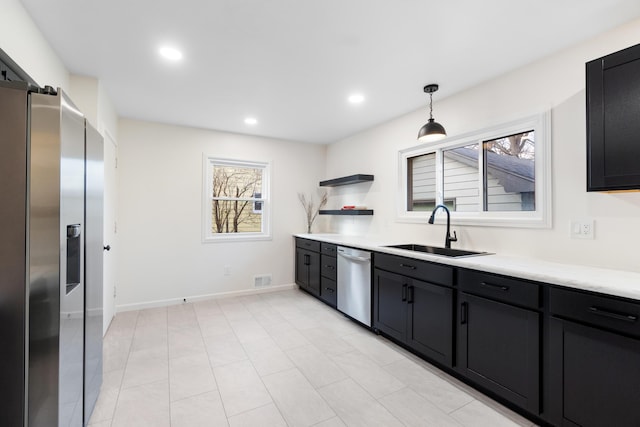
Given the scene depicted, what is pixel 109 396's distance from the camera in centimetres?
202

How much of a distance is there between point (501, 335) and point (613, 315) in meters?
0.62

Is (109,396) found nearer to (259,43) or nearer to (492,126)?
(259,43)

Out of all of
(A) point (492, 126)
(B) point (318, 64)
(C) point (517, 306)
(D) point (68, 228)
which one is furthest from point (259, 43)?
(C) point (517, 306)

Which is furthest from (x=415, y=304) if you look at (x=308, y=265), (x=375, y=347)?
(x=308, y=265)

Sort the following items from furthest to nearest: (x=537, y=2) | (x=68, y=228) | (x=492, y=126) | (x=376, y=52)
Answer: (x=492, y=126)
(x=376, y=52)
(x=537, y=2)
(x=68, y=228)

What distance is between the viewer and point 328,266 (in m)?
3.84

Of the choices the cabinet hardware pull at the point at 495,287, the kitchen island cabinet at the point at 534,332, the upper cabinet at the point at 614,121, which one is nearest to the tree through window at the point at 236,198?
the kitchen island cabinet at the point at 534,332

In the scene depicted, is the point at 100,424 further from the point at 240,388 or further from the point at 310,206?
the point at 310,206

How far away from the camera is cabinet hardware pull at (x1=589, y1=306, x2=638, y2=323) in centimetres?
138

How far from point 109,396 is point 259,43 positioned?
2.68 metres

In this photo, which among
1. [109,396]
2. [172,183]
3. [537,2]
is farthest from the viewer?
[172,183]

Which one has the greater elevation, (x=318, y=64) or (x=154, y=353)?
(x=318, y=64)

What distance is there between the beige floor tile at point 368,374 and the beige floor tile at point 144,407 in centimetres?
130

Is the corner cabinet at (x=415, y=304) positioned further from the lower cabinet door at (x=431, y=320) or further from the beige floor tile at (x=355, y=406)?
the beige floor tile at (x=355, y=406)
